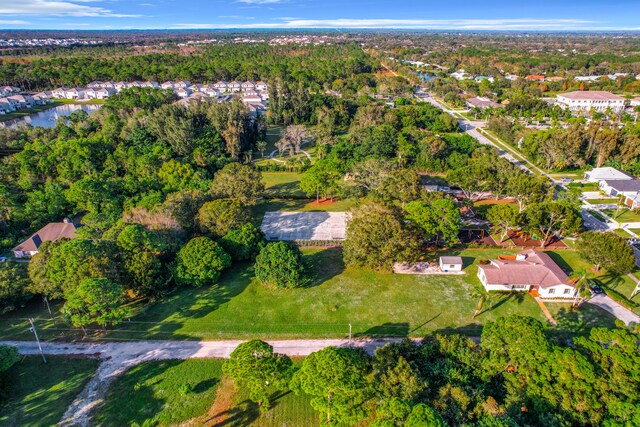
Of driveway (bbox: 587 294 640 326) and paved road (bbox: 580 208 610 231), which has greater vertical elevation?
driveway (bbox: 587 294 640 326)

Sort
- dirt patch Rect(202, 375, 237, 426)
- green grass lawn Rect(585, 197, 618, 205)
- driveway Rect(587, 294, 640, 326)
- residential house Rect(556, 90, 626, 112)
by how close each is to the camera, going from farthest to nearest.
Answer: residential house Rect(556, 90, 626, 112) < green grass lawn Rect(585, 197, 618, 205) < driveway Rect(587, 294, 640, 326) < dirt patch Rect(202, 375, 237, 426)

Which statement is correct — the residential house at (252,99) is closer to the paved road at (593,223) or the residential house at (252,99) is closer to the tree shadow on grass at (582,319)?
the paved road at (593,223)

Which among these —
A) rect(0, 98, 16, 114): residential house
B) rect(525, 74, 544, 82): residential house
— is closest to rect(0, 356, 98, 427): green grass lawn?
rect(0, 98, 16, 114): residential house

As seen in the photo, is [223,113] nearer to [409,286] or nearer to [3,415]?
[409,286]

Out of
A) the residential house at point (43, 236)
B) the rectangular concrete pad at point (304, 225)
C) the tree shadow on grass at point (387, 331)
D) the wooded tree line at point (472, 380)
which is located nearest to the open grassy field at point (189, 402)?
the wooded tree line at point (472, 380)

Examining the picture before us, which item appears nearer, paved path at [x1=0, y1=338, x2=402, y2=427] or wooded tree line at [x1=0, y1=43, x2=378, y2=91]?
paved path at [x1=0, y1=338, x2=402, y2=427]

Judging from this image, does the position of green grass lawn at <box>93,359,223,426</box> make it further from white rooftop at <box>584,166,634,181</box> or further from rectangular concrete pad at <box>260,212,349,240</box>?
white rooftop at <box>584,166,634,181</box>

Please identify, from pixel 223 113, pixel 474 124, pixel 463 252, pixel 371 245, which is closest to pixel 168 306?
pixel 371 245
